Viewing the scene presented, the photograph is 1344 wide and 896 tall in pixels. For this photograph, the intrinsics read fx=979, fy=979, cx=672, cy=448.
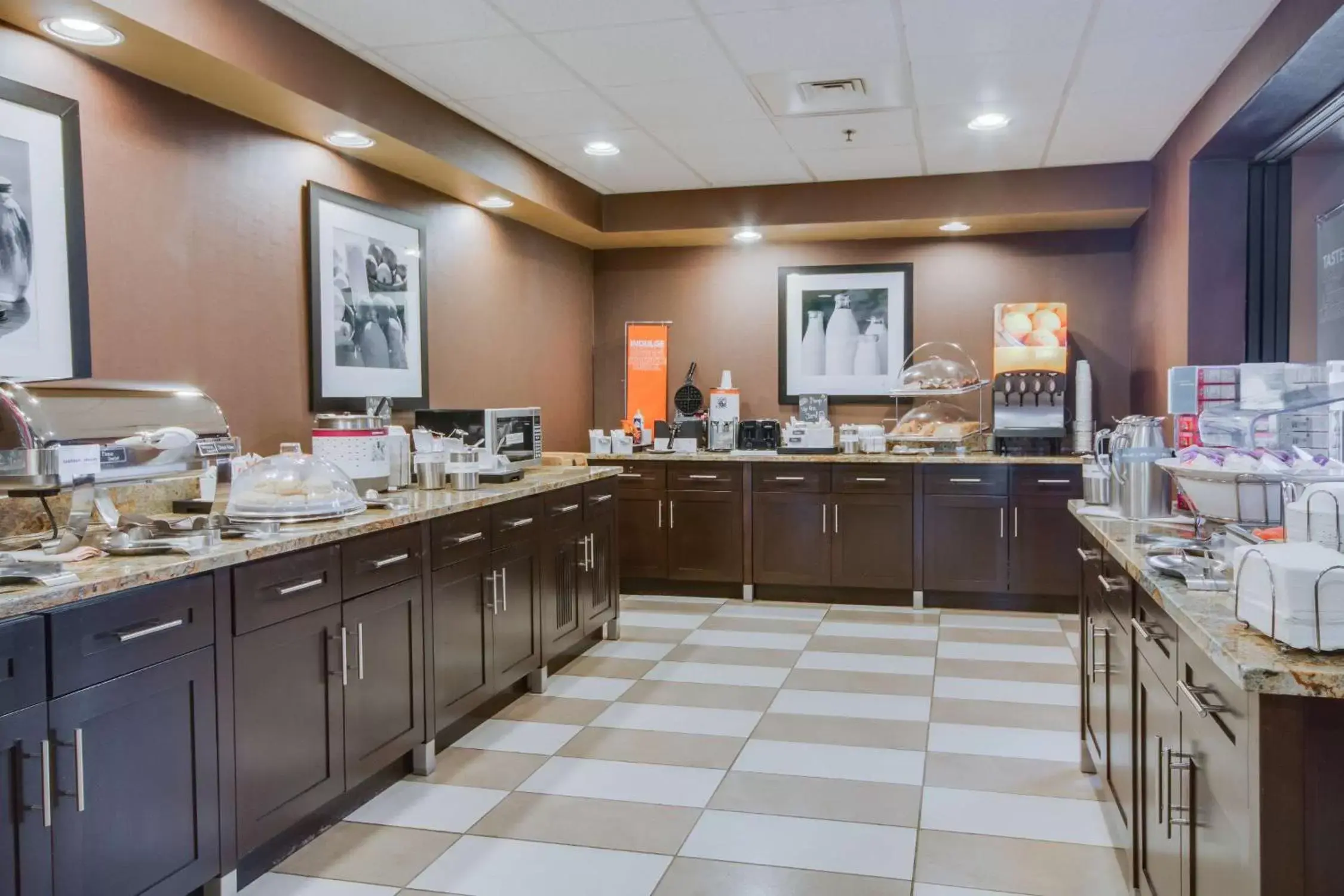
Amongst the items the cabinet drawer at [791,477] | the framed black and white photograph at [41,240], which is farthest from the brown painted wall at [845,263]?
the framed black and white photograph at [41,240]

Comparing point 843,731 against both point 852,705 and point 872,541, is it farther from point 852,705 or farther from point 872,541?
point 872,541

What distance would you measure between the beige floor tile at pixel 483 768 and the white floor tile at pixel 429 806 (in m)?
0.04

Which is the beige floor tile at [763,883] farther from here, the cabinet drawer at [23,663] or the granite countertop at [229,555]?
the cabinet drawer at [23,663]

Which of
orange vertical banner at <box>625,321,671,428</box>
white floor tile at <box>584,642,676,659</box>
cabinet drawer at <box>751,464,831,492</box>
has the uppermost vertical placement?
orange vertical banner at <box>625,321,671,428</box>

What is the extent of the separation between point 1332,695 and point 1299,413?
6.64ft

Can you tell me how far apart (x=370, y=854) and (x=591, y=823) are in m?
0.64

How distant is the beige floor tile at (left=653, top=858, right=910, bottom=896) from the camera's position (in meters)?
2.53

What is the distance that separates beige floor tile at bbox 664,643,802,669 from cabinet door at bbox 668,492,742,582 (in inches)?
48.5

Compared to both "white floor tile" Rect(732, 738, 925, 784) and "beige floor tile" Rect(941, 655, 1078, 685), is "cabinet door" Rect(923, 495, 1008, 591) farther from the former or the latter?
"white floor tile" Rect(732, 738, 925, 784)

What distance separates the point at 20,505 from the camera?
2719mm

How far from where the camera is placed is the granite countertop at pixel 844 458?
5809 mm

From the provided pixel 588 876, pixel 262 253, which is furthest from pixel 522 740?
pixel 262 253

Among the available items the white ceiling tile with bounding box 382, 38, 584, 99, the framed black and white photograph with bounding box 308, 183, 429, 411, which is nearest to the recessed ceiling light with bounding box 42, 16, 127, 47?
the white ceiling tile with bounding box 382, 38, 584, 99

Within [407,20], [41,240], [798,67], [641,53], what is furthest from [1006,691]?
[41,240]
